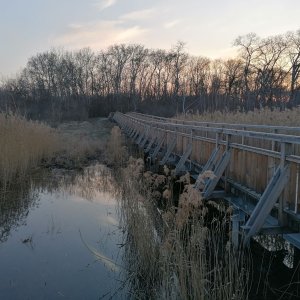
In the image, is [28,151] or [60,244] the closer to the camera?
[60,244]

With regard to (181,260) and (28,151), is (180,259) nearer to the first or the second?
(181,260)

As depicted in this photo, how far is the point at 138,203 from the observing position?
22.4ft

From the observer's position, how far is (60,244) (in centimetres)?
693

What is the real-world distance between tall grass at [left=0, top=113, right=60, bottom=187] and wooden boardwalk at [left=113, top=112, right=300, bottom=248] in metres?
4.96

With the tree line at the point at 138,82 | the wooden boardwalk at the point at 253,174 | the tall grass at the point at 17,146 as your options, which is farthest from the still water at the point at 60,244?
the tree line at the point at 138,82

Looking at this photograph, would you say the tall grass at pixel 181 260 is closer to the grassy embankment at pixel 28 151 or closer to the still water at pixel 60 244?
the still water at pixel 60 244

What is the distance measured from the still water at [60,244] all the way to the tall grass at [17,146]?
70 cm

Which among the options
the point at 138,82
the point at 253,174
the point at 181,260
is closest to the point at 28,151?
the point at 253,174

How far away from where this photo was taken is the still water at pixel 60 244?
5281 millimetres

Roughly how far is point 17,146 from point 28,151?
3.55 feet

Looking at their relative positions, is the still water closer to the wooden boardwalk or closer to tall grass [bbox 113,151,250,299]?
tall grass [bbox 113,151,250,299]

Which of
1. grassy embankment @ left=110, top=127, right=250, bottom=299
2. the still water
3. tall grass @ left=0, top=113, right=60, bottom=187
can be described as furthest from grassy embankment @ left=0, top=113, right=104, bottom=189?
grassy embankment @ left=110, top=127, right=250, bottom=299

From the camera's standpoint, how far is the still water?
17.3 ft

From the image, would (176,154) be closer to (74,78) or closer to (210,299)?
(210,299)
